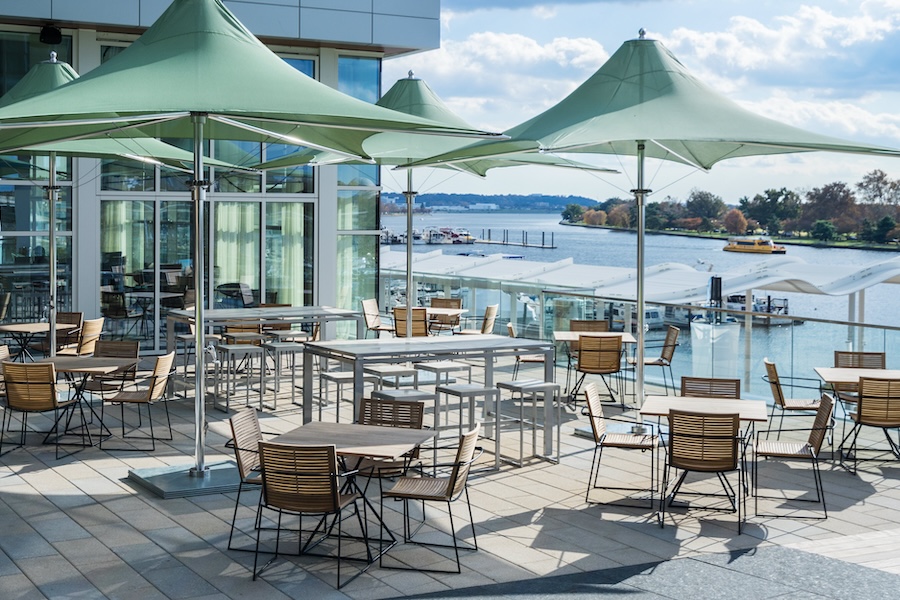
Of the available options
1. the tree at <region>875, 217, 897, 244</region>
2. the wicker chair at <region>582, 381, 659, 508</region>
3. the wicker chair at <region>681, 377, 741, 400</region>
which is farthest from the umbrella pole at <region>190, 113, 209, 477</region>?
the tree at <region>875, 217, 897, 244</region>

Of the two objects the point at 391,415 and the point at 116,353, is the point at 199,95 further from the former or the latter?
the point at 116,353

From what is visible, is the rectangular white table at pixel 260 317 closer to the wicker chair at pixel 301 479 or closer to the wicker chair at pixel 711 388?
the wicker chair at pixel 711 388

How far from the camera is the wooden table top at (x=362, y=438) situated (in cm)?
644

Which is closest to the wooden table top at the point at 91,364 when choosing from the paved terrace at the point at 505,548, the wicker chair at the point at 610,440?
the paved terrace at the point at 505,548

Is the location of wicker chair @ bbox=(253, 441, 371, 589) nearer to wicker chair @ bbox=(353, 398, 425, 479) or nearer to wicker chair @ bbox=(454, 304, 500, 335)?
wicker chair @ bbox=(353, 398, 425, 479)

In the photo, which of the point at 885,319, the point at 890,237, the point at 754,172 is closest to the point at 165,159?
the point at 890,237

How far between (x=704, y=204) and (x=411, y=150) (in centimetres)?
8188

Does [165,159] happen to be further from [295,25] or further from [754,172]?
[754,172]

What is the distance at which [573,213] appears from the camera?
111062 mm

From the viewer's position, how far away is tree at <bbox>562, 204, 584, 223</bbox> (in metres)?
112

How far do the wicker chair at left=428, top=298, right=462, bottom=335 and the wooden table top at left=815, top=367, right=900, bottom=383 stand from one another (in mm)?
5981

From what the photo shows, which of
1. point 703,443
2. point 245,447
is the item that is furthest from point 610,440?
point 245,447

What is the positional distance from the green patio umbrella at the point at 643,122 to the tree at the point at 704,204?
82.1 meters

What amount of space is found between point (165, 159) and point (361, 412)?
228 inches
